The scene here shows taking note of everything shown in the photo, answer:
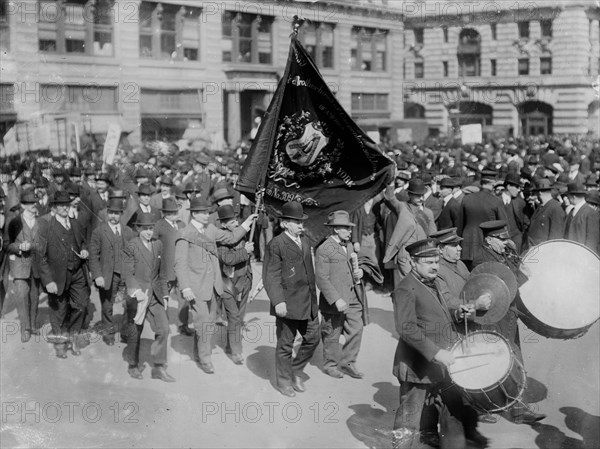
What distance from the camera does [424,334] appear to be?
6.46 m

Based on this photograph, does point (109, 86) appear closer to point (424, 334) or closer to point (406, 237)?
point (406, 237)

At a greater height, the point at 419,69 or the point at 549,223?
the point at 419,69

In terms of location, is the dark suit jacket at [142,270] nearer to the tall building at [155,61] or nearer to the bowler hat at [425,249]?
the bowler hat at [425,249]

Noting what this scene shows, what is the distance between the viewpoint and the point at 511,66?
1794 inches

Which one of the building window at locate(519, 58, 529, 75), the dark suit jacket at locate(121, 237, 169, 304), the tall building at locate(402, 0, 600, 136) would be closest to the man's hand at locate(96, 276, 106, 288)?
the dark suit jacket at locate(121, 237, 169, 304)

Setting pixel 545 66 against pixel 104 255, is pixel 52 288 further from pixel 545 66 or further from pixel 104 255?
pixel 545 66

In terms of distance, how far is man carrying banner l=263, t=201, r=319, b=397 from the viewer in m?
8.70

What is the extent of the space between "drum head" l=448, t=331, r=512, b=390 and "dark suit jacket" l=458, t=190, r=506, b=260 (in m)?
5.83

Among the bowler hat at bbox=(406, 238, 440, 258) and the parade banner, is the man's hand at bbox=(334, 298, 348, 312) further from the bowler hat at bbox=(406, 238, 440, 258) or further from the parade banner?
the bowler hat at bbox=(406, 238, 440, 258)

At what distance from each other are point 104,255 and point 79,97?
68.1 ft

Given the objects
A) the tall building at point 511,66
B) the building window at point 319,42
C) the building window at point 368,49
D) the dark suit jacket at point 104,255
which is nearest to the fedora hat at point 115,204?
the dark suit jacket at point 104,255

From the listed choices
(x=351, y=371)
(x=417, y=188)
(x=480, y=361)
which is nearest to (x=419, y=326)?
(x=480, y=361)

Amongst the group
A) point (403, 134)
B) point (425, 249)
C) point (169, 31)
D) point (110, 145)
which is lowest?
point (425, 249)

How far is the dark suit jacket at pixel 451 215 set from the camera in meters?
12.6
